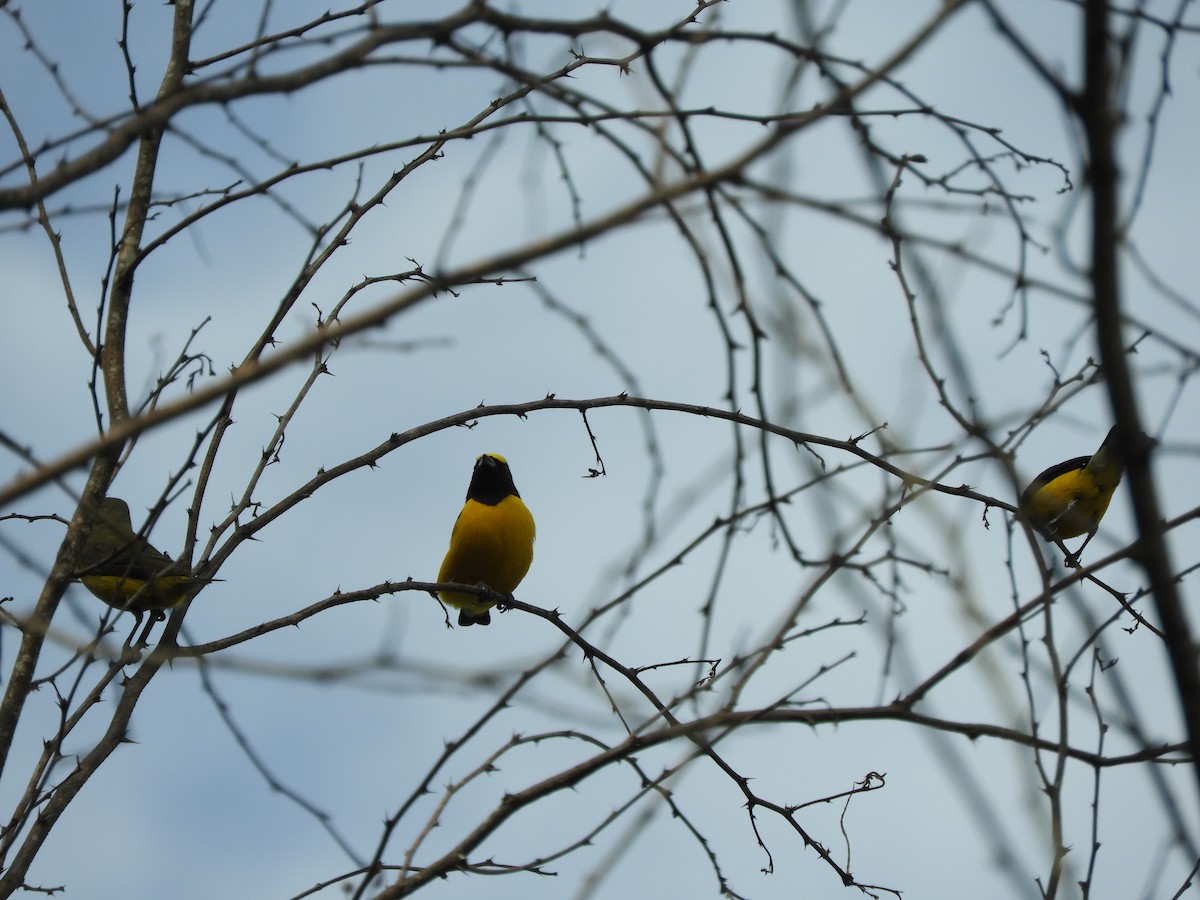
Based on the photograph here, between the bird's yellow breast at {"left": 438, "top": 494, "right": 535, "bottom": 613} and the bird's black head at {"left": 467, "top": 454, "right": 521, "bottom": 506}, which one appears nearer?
the bird's yellow breast at {"left": 438, "top": 494, "right": 535, "bottom": 613}

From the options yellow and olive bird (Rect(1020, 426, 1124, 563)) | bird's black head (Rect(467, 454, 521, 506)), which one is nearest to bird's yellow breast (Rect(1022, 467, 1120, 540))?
yellow and olive bird (Rect(1020, 426, 1124, 563))

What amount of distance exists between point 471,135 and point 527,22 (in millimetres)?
1237

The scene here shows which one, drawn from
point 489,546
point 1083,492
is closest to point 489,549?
point 489,546

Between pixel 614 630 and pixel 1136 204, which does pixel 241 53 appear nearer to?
pixel 614 630

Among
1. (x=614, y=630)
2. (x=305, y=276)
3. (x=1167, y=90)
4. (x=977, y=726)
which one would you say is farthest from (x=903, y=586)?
(x=305, y=276)

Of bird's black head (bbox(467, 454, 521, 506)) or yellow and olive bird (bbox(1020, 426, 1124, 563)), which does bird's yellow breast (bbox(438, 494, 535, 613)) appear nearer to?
bird's black head (bbox(467, 454, 521, 506))

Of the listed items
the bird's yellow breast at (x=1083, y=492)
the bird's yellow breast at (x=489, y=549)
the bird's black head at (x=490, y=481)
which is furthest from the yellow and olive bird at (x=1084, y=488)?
the bird's black head at (x=490, y=481)

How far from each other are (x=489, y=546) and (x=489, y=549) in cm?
2

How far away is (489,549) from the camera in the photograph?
7387mm

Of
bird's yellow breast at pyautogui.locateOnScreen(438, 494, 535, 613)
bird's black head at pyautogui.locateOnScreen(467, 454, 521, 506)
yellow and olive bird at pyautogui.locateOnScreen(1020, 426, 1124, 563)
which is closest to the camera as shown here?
yellow and olive bird at pyautogui.locateOnScreen(1020, 426, 1124, 563)

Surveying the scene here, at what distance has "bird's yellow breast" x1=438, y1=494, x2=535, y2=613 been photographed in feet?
24.3

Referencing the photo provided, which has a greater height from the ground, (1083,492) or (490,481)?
(490,481)

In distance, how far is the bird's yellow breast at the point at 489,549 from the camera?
7.39 m

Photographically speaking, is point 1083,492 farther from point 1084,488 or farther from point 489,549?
point 489,549
